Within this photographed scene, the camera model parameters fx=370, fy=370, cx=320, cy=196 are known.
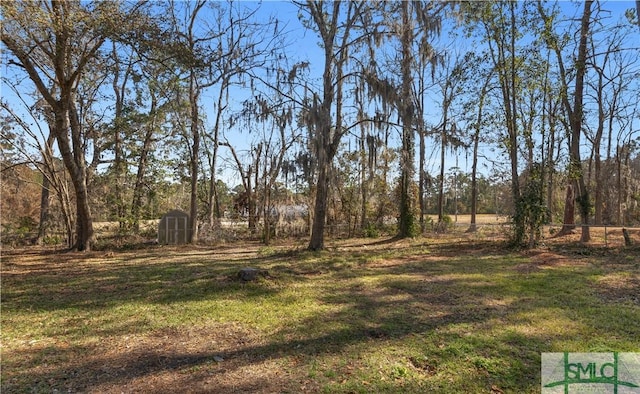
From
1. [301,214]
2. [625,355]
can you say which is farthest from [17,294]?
[301,214]

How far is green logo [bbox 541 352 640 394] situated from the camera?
2762 millimetres

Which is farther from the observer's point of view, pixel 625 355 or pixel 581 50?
pixel 581 50

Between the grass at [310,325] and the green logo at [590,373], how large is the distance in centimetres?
12

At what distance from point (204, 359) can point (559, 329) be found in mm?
3671

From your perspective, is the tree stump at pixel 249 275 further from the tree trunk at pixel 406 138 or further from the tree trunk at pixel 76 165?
the tree trunk at pixel 76 165

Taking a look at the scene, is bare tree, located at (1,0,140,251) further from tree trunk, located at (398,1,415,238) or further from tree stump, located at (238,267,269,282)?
tree trunk, located at (398,1,415,238)

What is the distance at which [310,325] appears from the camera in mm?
4176

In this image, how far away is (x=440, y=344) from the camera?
11.8ft

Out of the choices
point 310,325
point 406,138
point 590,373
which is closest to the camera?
point 590,373

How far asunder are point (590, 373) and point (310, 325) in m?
2.58

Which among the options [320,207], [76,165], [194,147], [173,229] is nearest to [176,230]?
[173,229]

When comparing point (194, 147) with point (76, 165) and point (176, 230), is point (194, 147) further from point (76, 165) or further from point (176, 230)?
point (76, 165)

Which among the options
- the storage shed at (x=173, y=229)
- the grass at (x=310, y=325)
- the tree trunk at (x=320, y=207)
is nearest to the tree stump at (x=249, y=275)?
the grass at (x=310, y=325)

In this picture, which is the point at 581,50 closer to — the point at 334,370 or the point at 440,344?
the point at 440,344
